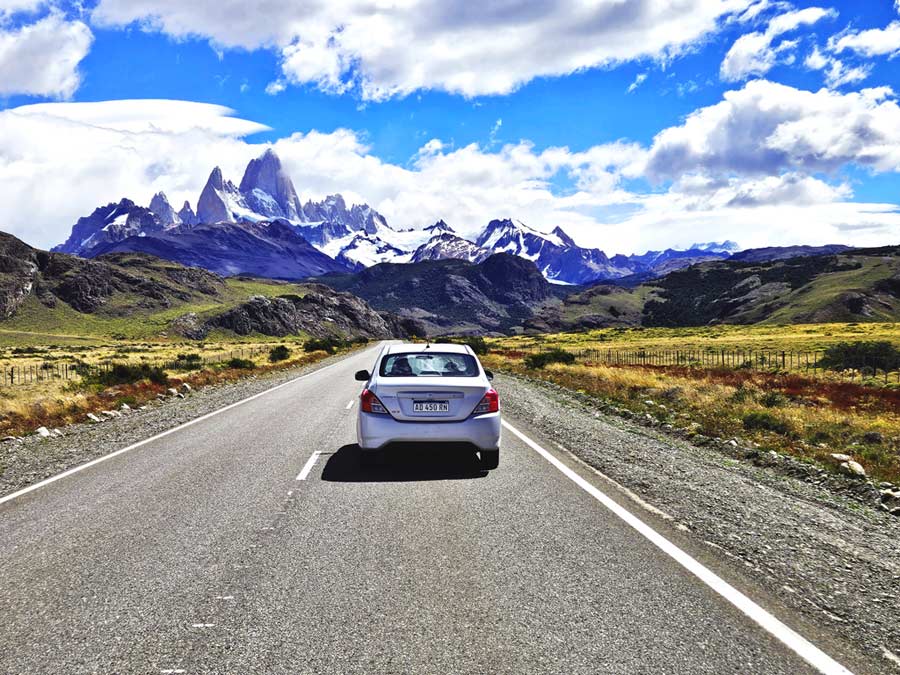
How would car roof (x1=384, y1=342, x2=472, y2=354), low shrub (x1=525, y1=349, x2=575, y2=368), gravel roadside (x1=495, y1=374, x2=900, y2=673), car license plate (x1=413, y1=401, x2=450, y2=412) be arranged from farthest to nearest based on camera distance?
low shrub (x1=525, y1=349, x2=575, y2=368), car roof (x1=384, y1=342, x2=472, y2=354), car license plate (x1=413, y1=401, x2=450, y2=412), gravel roadside (x1=495, y1=374, x2=900, y2=673)

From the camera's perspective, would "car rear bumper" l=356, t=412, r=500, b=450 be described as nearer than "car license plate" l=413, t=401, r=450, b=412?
Yes

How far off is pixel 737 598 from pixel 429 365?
660 centimetres

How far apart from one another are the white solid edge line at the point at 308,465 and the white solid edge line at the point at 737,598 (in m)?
4.05

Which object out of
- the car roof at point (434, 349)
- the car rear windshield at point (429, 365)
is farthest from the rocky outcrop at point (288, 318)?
the car rear windshield at point (429, 365)

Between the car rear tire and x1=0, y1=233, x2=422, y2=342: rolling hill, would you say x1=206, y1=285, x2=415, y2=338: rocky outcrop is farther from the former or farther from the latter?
the car rear tire

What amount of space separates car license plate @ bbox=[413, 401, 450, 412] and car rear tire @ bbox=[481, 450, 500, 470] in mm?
884

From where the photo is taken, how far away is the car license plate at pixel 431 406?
898cm

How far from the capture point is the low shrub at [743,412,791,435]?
13633mm

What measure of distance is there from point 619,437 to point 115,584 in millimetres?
9815

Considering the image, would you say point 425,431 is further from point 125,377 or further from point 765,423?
point 125,377

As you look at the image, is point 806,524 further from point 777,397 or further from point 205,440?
point 777,397

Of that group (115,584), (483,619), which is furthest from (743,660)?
(115,584)

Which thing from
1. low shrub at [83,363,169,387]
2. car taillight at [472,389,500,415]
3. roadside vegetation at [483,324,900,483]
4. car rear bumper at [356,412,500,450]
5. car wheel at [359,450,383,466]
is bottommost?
roadside vegetation at [483,324,900,483]

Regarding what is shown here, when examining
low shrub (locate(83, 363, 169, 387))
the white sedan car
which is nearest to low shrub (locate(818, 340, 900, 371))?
the white sedan car
